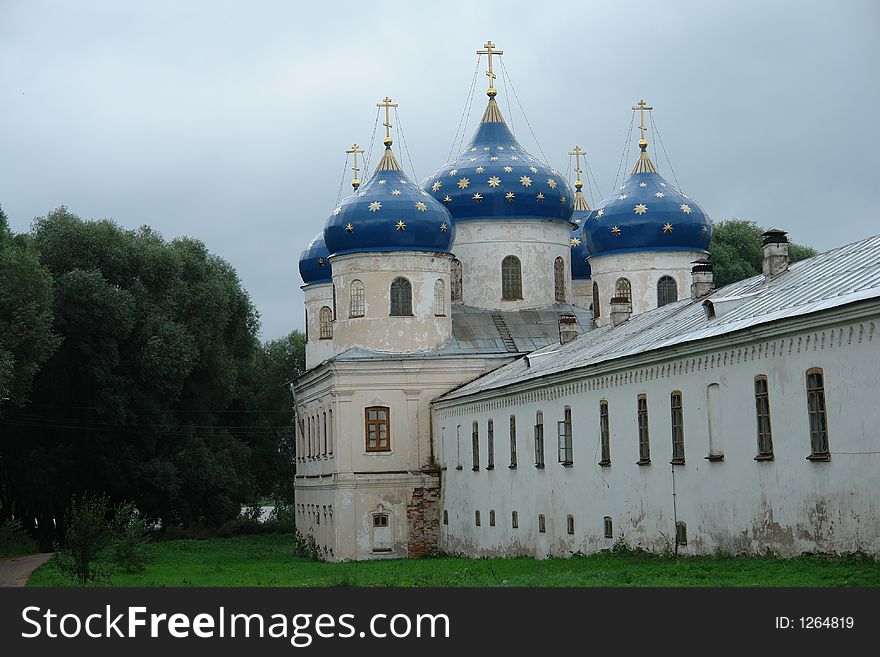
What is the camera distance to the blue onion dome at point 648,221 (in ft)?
141

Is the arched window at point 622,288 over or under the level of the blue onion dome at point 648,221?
under

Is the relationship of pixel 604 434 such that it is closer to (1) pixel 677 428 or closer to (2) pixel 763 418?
(1) pixel 677 428

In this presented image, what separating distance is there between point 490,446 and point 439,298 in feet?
25.0

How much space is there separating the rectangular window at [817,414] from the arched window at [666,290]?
24.3 metres

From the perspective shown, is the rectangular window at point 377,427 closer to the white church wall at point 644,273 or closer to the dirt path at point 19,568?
the white church wall at point 644,273

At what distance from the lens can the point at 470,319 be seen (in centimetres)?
4281

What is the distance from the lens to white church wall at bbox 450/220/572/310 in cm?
4438

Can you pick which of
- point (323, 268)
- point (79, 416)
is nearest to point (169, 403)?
point (79, 416)

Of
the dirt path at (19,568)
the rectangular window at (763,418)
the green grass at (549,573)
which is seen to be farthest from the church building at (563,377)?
the dirt path at (19,568)

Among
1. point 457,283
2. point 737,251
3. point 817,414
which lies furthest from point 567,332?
point 737,251

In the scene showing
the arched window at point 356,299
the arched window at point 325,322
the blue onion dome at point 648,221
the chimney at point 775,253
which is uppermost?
the blue onion dome at point 648,221

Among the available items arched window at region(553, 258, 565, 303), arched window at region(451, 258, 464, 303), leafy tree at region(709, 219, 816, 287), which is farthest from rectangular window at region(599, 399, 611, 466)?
leafy tree at region(709, 219, 816, 287)

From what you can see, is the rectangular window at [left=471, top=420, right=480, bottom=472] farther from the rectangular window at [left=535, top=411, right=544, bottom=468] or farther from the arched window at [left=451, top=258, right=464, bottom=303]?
the arched window at [left=451, top=258, right=464, bottom=303]

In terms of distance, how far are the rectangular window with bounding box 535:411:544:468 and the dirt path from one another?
10925mm
